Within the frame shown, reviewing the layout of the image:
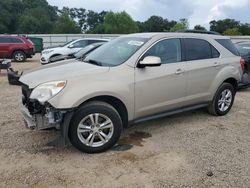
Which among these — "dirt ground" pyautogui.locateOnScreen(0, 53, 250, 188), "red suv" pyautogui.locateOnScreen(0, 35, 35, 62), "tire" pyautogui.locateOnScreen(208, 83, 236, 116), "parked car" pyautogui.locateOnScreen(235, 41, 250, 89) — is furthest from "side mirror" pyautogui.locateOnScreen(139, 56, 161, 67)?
"red suv" pyautogui.locateOnScreen(0, 35, 35, 62)

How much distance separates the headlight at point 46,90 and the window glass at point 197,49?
242 cm

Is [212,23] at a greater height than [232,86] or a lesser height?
greater

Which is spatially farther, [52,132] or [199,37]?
[199,37]

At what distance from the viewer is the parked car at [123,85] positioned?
411 cm

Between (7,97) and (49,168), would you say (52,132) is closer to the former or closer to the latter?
(49,168)

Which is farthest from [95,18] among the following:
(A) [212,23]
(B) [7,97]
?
(B) [7,97]

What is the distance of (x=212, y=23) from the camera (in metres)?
78.5

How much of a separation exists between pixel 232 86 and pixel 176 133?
189 cm

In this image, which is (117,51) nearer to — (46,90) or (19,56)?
(46,90)

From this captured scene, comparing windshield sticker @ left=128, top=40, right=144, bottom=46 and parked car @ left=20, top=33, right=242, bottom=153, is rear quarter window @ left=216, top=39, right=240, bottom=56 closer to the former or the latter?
parked car @ left=20, top=33, right=242, bottom=153

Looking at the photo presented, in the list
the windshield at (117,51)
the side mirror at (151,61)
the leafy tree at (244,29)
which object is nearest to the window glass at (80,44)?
the windshield at (117,51)

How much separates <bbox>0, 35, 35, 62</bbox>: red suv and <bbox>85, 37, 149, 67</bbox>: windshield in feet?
46.4

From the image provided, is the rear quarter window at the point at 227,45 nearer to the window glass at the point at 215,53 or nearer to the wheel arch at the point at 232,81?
the window glass at the point at 215,53

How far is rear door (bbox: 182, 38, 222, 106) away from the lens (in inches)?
212
